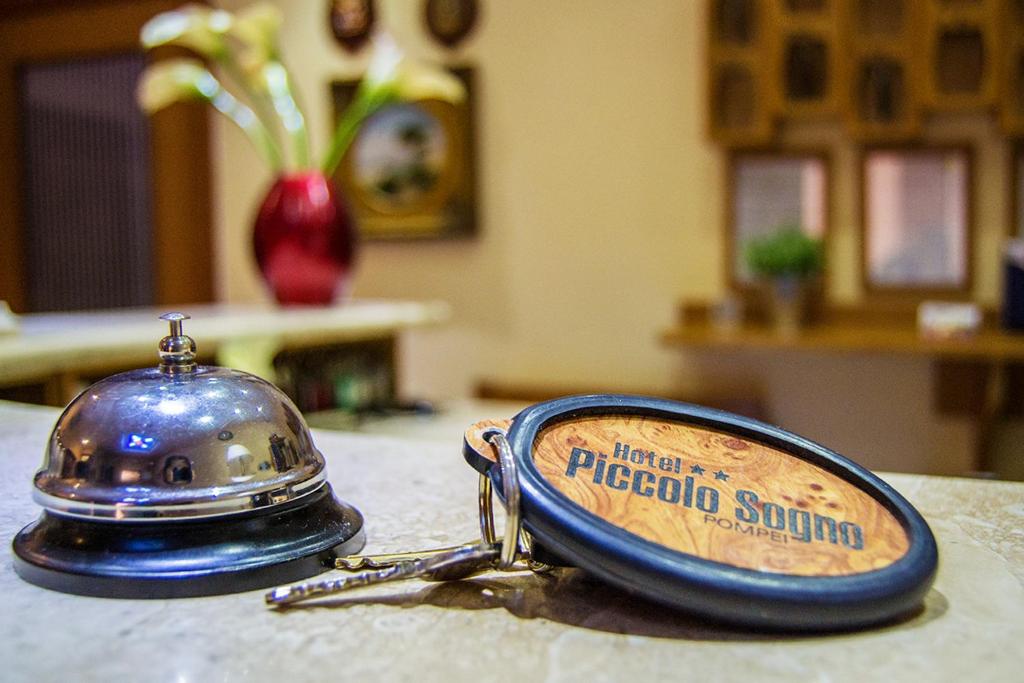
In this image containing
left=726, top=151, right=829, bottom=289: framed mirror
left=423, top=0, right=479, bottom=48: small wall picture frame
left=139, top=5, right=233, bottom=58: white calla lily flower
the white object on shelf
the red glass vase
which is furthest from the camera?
left=423, top=0, right=479, bottom=48: small wall picture frame

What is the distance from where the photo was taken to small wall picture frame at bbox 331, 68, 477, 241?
371 cm

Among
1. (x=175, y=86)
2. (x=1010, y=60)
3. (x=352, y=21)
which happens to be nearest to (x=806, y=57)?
(x=1010, y=60)

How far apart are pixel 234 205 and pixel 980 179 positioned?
2.99m

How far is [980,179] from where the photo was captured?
302cm

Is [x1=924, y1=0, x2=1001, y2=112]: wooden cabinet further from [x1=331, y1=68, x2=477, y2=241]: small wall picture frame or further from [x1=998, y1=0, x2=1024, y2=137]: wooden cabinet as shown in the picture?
[x1=331, y1=68, x2=477, y2=241]: small wall picture frame

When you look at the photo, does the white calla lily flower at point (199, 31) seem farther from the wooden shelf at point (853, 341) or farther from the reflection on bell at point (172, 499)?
the reflection on bell at point (172, 499)

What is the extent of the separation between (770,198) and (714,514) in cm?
289

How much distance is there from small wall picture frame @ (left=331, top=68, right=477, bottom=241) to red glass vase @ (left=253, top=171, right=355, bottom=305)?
1075mm

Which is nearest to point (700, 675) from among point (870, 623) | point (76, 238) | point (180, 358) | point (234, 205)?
point (870, 623)

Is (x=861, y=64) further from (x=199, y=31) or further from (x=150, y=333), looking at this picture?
(x=150, y=333)

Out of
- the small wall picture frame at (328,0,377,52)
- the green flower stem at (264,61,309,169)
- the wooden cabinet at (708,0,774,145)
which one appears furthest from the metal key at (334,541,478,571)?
the small wall picture frame at (328,0,377,52)

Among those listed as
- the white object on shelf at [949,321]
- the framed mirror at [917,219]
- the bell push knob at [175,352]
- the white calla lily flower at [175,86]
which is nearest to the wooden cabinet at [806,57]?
the framed mirror at [917,219]

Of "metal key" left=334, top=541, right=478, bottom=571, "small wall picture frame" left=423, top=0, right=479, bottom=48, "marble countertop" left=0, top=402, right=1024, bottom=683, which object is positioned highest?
"small wall picture frame" left=423, top=0, right=479, bottom=48

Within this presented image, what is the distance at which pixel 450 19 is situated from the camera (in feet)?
12.1
